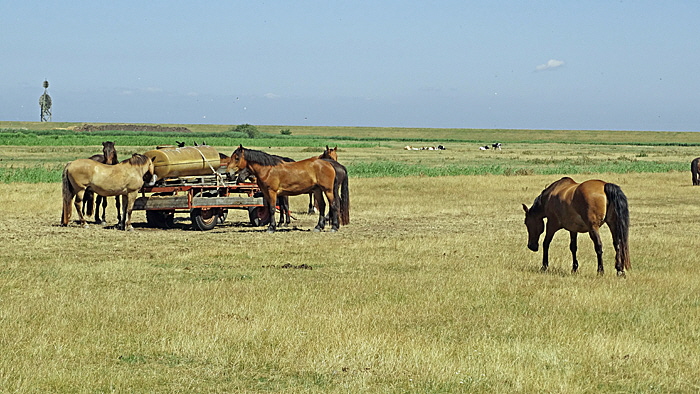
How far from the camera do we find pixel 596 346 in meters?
8.37

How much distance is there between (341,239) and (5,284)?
7986 mm

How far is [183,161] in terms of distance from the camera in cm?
2000

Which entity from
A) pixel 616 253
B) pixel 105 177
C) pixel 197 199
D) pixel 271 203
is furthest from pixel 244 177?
pixel 616 253

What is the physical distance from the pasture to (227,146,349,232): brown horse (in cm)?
105

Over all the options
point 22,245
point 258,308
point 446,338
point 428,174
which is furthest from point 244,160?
point 428,174

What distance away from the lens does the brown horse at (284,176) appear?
19.6 m

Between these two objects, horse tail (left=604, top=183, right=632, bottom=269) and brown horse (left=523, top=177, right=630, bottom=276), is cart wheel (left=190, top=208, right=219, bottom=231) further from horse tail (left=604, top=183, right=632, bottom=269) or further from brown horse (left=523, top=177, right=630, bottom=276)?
horse tail (left=604, top=183, right=632, bottom=269)

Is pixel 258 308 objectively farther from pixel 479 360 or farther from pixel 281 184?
pixel 281 184

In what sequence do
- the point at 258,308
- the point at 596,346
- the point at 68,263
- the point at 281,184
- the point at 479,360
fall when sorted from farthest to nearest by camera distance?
the point at 281,184 < the point at 68,263 < the point at 258,308 < the point at 596,346 < the point at 479,360

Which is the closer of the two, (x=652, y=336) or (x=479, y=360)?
(x=479, y=360)

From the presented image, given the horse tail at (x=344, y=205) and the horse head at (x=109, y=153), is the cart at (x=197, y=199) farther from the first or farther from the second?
the horse tail at (x=344, y=205)

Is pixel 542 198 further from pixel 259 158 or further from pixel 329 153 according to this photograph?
pixel 329 153

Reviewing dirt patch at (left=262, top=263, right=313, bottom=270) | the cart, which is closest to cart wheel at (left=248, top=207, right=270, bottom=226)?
the cart

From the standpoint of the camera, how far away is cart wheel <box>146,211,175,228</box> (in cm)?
2084
